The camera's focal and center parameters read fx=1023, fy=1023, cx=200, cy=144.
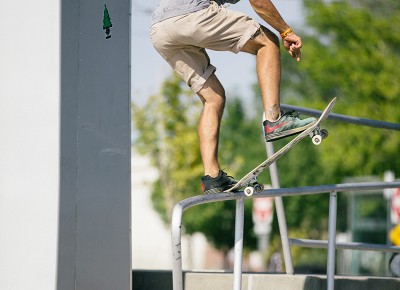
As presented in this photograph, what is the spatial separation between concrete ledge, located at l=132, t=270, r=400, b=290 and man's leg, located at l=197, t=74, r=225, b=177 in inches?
22.5

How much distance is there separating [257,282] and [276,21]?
1393 mm

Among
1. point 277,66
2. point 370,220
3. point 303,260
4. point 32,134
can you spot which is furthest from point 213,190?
point 303,260

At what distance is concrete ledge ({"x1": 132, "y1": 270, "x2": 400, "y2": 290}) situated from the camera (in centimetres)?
535

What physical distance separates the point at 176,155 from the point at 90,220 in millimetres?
28927

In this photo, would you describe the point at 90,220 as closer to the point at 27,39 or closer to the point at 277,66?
the point at 27,39

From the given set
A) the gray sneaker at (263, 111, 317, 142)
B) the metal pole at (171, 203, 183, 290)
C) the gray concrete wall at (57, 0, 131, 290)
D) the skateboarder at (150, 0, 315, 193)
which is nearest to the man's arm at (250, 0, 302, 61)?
Result: the skateboarder at (150, 0, 315, 193)

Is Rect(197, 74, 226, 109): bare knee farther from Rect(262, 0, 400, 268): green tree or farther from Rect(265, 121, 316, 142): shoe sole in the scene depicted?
Rect(262, 0, 400, 268): green tree

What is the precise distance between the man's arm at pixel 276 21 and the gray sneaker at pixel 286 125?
32cm

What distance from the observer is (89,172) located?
16.5 feet

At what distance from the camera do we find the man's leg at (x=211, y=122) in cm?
555

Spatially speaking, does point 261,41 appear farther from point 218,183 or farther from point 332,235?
point 332,235

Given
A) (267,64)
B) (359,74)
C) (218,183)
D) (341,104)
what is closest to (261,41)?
(267,64)

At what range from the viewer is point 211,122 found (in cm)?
559

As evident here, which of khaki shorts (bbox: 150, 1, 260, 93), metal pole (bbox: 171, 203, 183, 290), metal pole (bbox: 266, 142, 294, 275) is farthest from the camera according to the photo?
metal pole (bbox: 266, 142, 294, 275)
